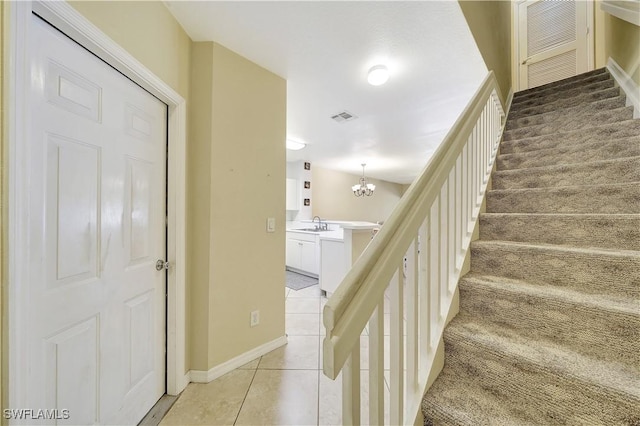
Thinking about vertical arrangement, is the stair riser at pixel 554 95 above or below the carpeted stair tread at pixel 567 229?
above

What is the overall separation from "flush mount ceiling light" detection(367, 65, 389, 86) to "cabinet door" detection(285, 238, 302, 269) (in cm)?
327

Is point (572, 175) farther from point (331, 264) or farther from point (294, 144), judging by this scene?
point (294, 144)

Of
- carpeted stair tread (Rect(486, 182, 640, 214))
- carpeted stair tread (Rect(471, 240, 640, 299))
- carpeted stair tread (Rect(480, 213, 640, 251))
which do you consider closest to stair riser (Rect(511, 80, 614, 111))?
carpeted stair tread (Rect(486, 182, 640, 214))

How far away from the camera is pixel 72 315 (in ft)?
3.17

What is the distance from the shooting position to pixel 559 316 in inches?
36.6

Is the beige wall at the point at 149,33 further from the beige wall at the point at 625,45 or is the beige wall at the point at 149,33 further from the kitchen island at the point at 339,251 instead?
the beige wall at the point at 625,45

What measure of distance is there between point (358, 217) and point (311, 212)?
2456 millimetres

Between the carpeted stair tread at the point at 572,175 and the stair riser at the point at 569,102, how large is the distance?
145cm

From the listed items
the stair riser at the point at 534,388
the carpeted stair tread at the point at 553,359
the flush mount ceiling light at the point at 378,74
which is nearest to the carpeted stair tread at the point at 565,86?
the flush mount ceiling light at the point at 378,74

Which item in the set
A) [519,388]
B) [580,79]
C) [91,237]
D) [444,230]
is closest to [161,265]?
[91,237]

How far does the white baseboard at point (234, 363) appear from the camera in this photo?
1600 millimetres

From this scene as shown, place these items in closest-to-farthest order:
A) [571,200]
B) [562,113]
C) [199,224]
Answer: [571,200] → [199,224] → [562,113]

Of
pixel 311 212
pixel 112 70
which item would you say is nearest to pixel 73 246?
pixel 112 70

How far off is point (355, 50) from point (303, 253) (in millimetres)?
3506
